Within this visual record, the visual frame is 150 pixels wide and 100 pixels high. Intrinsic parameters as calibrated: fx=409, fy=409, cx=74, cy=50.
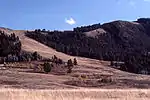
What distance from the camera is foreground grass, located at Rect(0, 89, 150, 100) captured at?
2278cm

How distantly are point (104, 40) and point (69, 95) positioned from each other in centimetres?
14214

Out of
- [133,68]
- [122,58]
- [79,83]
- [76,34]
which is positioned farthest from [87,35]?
[79,83]

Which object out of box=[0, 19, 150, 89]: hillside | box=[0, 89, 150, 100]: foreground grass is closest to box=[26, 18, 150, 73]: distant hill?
box=[0, 19, 150, 89]: hillside

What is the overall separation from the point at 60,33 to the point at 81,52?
27.5 meters

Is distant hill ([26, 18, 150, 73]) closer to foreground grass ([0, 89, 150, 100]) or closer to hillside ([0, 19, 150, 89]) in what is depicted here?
hillside ([0, 19, 150, 89])

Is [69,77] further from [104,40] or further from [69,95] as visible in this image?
[104,40]

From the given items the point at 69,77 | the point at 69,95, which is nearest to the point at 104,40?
the point at 69,77

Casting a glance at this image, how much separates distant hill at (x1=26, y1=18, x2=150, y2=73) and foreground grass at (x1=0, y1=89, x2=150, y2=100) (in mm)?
100711

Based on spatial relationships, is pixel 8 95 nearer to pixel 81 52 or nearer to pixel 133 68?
pixel 133 68

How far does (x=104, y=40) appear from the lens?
167 m

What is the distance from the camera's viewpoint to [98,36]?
16988 cm

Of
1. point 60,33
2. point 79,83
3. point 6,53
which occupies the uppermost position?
point 60,33

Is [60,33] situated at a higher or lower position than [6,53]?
higher

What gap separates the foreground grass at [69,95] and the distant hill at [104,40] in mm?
100711
